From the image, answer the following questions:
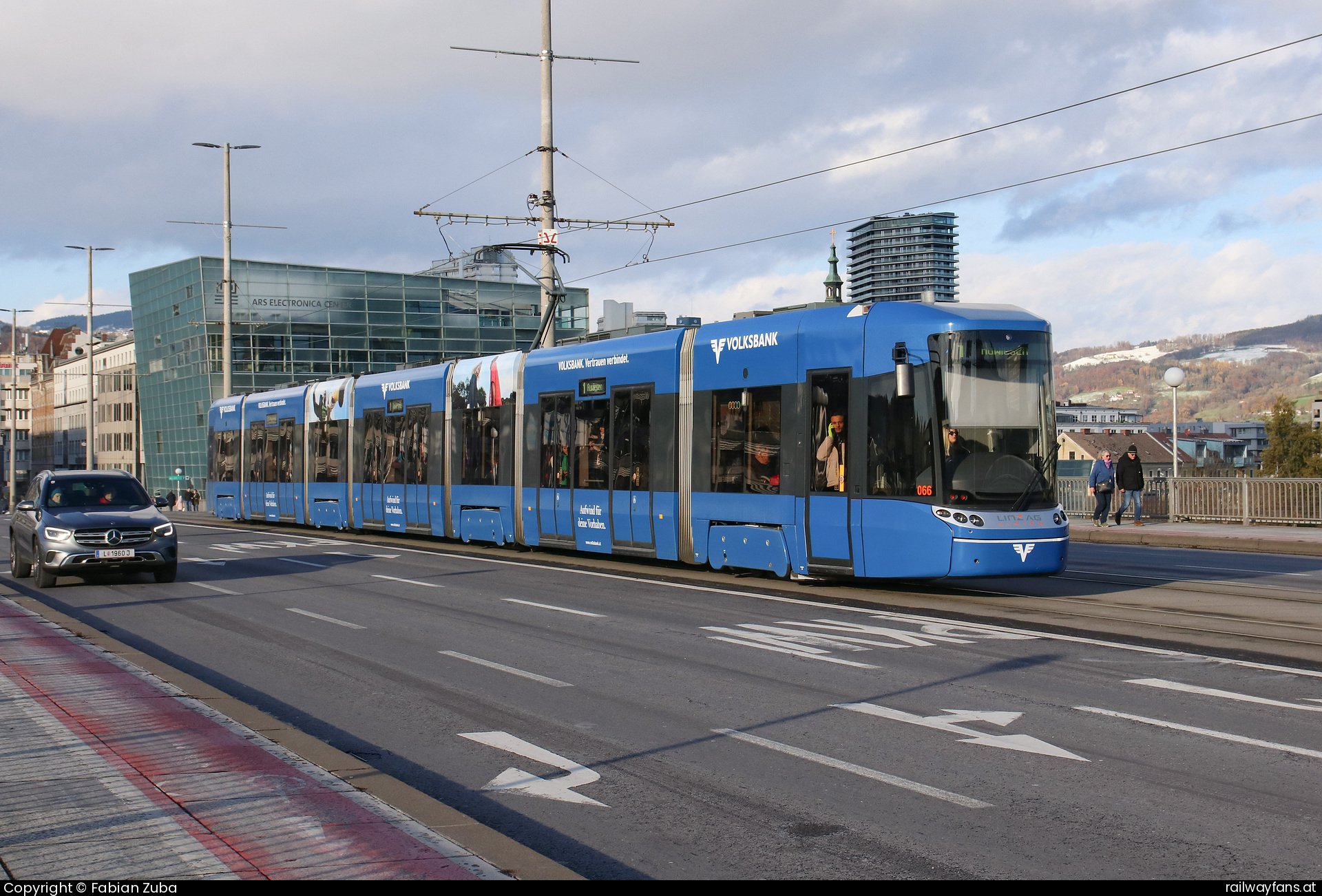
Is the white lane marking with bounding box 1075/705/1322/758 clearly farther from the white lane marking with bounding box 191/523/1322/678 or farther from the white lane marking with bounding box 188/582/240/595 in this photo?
the white lane marking with bounding box 188/582/240/595

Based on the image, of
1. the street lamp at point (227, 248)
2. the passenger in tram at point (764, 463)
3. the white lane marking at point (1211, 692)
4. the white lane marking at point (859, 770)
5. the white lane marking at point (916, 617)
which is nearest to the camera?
the white lane marking at point (859, 770)

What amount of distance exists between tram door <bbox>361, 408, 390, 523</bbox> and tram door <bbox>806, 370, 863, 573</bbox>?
14.6 metres

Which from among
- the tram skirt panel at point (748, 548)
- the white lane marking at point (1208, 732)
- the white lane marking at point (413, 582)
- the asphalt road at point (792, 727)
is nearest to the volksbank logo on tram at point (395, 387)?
→ the white lane marking at point (413, 582)

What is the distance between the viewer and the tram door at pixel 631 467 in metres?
18.2

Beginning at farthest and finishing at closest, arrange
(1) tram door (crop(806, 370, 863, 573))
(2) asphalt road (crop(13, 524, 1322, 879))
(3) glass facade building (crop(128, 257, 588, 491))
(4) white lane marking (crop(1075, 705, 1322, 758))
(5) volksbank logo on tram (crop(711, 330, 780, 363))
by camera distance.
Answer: (3) glass facade building (crop(128, 257, 588, 491))
(5) volksbank logo on tram (crop(711, 330, 780, 363))
(1) tram door (crop(806, 370, 863, 573))
(4) white lane marking (crop(1075, 705, 1322, 758))
(2) asphalt road (crop(13, 524, 1322, 879))

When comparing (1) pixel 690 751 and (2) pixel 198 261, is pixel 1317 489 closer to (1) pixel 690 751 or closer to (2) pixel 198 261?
(1) pixel 690 751

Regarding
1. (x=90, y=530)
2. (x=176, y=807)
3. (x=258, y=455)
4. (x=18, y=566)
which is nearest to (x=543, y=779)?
(x=176, y=807)

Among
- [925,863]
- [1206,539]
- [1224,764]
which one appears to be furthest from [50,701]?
[1206,539]

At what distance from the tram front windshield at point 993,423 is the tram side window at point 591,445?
673 cm

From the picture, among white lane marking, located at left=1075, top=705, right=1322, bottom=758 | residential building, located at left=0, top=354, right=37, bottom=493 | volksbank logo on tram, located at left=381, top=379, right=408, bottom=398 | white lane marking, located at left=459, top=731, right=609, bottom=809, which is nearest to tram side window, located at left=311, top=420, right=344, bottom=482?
volksbank logo on tram, located at left=381, top=379, right=408, bottom=398

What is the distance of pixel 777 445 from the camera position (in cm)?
1575

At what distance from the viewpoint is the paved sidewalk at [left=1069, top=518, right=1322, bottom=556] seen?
22.7m

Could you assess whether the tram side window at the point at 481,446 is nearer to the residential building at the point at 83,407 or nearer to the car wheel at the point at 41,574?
the car wheel at the point at 41,574

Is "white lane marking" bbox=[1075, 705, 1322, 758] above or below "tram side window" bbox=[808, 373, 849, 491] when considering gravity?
below
